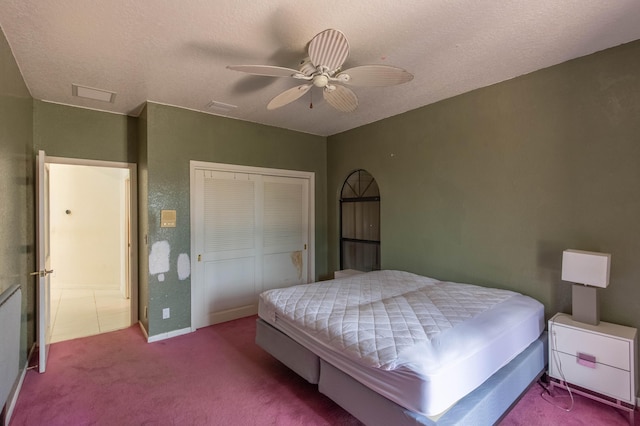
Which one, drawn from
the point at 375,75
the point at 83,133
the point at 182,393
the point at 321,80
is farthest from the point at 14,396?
the point at 375,75

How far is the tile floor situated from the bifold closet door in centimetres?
118

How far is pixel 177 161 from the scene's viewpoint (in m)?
3.45

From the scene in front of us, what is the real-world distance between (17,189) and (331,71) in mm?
2645

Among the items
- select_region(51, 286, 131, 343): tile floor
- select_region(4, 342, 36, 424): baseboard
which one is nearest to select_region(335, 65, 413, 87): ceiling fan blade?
select_region(4, 342, 36, 424): baseboard

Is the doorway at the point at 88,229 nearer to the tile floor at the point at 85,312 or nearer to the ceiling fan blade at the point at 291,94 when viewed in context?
the tile floor at the point at 85,312

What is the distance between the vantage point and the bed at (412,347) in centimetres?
156

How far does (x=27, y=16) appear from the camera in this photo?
180 centimetres

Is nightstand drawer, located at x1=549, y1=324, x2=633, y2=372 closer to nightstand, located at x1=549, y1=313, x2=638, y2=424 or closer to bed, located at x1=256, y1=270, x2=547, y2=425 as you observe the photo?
nightstand, located at x1=549, y1=313, x2=638, y2=424

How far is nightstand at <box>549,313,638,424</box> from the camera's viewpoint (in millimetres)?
1966

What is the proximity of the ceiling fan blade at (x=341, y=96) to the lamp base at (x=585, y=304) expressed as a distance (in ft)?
7.09

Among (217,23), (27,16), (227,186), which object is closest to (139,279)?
(227,186)

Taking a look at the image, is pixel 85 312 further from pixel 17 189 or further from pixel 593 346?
pixel 593 346

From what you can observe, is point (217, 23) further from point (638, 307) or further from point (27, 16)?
point (638, 307)

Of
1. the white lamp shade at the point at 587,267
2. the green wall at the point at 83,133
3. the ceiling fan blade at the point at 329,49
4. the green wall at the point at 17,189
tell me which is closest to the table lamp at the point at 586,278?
the white lamp shade at the point at 587,267
